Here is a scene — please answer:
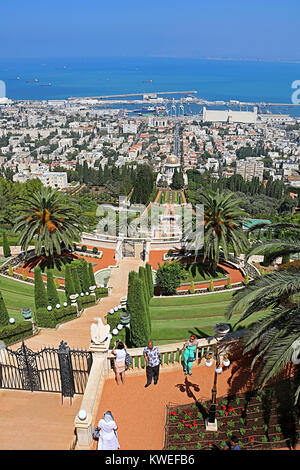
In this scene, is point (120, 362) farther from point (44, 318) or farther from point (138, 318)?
point (44, 318)

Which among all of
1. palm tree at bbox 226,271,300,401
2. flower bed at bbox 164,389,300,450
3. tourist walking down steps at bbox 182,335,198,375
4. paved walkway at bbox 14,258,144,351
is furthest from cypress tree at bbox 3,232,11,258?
palm tree at bbox 226,271,300,401

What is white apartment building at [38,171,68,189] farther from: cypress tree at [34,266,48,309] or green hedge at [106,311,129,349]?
green hedge at [106,311,129,349]

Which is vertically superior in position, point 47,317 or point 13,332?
point 13,332

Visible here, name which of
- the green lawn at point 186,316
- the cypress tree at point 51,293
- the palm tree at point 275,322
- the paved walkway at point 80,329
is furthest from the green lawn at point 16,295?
the palm tree at point 275,322

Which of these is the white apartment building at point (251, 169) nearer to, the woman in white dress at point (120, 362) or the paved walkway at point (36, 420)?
the woman in white dress at point (120, 362)

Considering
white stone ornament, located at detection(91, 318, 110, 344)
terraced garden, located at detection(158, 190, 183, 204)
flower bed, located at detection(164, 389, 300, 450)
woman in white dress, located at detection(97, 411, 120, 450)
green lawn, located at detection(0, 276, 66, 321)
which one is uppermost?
white stone ornament, located at detection(91, 318, 110, 344)

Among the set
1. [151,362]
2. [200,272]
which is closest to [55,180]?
[200,272]
